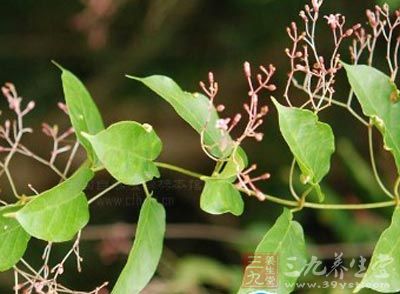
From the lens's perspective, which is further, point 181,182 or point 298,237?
point 181,182

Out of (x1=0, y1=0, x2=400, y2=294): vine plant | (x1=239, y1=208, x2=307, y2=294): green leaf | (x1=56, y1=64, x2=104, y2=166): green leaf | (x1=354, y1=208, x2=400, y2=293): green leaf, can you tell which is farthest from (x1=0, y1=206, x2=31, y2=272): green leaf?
(x1=354, y1=208, x2=400, y2=293): green leaf

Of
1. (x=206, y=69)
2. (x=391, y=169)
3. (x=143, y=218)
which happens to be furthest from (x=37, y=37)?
(x=143, y=218)

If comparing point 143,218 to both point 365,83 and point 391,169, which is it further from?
point 391,169

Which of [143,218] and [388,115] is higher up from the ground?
[388,115]

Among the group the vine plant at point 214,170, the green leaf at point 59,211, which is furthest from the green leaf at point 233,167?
the green leaf at point 59,211

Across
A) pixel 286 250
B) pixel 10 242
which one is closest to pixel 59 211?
pixel 10 242

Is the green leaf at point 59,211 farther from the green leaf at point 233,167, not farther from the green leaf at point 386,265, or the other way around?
the green leaf at point 386,265

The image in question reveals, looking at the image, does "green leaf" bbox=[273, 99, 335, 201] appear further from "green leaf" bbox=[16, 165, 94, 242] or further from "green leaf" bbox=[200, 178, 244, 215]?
"green leaf" bbox=[16, 165, 94, 242]
